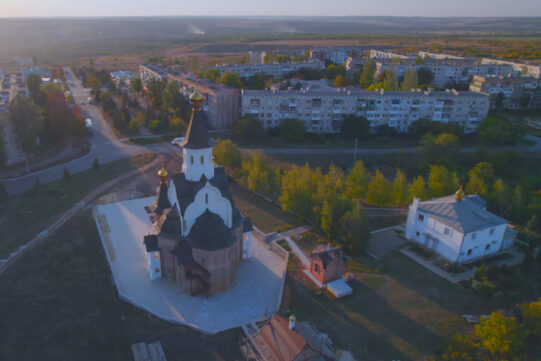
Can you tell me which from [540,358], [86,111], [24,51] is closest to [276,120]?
[86,111]

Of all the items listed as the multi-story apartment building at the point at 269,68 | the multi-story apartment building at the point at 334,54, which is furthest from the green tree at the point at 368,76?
the multi-story apartment building at the point at 334,54

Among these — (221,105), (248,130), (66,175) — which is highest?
(221,105)

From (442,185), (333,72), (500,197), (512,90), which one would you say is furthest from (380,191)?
(333,72)

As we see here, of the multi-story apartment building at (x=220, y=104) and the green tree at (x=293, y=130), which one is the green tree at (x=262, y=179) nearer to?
the green tree at (x=293, y=130)

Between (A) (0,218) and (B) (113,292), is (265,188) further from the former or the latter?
(A) (0,218)

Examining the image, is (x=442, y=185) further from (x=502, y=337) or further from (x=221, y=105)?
(x=221, y=105)

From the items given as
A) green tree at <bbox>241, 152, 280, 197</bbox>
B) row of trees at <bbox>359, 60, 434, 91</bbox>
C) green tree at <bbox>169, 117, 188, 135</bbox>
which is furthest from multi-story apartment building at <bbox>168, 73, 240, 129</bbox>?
row of trees at <bbox>359, 60, 434, 91</bbox>
